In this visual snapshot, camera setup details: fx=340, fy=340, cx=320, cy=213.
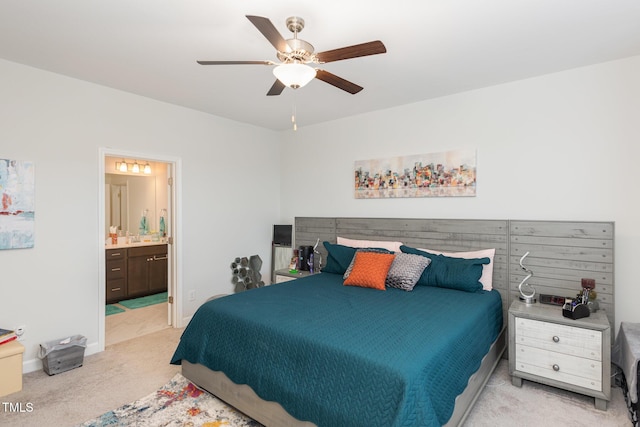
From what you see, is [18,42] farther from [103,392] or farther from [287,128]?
[287,128]

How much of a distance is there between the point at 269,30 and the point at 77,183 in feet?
8.51

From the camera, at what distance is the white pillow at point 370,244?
382 cm

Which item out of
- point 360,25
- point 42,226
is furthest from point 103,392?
point 360,25

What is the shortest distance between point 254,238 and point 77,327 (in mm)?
2244

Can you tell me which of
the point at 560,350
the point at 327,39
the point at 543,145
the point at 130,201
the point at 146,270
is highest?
the point at 327,39

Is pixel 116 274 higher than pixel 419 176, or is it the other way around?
pixel 419 176

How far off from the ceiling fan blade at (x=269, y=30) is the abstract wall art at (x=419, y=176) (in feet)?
7.63

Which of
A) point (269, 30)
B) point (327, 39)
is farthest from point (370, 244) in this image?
point (269, 30)

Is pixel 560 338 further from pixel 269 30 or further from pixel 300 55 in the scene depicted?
pixel 269 30

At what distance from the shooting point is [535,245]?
10.1 feet

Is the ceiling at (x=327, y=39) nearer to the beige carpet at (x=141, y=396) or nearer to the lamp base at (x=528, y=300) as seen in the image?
the lamp base at (x=528, y=300)

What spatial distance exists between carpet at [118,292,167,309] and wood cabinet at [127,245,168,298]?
8 cm

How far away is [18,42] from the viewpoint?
248 cm

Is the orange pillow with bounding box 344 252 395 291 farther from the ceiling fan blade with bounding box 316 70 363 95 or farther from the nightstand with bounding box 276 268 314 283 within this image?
the ceiling fan blade with bounding box 316 70 363 95
